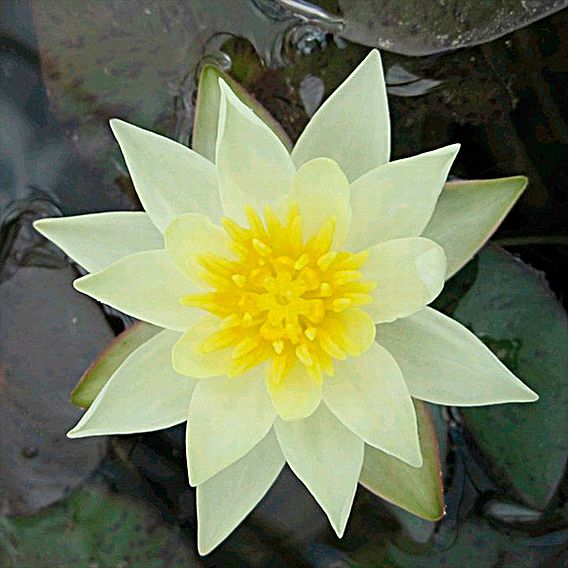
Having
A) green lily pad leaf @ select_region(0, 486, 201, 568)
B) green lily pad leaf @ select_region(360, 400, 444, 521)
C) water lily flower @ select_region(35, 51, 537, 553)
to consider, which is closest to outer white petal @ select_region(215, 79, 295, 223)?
water lily flower @ select_region(35, 51, 537, 553)

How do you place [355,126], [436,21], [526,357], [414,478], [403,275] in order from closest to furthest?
1. [403,275]
2. [355,126]
3. [414,478]
4. [436,21]
5. [526,357]

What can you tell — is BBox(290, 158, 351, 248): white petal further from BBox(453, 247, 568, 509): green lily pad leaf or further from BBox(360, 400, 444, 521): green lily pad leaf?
BBox(453, 247, 568, 509): green lily pad leaf

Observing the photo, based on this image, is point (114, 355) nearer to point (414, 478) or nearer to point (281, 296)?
point (281, 296)

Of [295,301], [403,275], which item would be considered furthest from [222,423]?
[403,275]

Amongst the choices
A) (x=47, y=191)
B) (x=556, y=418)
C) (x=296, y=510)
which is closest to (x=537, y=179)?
(x=556, y=418)

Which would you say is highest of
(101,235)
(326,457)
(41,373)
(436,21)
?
(436,21)

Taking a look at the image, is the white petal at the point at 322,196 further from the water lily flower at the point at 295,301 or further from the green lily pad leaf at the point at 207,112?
the green lily pad leaf at the point at 207,112

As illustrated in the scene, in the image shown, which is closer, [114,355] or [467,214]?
[467,214]
